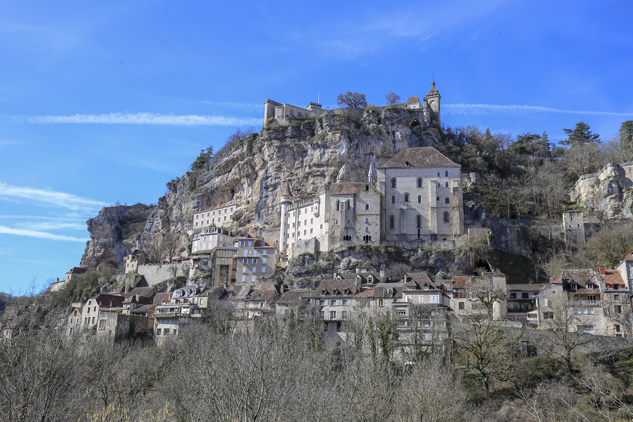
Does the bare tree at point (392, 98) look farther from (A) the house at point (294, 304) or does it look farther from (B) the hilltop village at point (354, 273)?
(A) the house at point (294, 304)

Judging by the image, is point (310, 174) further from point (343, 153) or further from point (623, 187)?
point (623, 187)

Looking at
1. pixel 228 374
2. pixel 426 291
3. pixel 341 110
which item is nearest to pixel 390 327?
pixel 426 291

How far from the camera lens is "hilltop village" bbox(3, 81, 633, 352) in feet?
166

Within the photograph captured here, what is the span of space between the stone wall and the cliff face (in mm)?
9659

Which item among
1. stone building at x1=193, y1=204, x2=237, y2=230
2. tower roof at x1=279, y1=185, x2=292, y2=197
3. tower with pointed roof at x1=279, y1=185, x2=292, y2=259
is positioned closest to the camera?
tower with pointed roof at x1=279, y1=185, x2=292, y2=259

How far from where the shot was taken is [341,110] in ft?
315

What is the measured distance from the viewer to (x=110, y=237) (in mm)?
111750

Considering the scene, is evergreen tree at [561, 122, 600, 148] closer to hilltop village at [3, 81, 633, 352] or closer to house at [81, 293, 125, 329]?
hilltop village at [3, 81, 633, 352]

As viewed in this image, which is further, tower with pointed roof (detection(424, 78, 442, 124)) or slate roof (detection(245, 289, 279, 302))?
tower with pointed roof (detection(424, 78, 442, 124))

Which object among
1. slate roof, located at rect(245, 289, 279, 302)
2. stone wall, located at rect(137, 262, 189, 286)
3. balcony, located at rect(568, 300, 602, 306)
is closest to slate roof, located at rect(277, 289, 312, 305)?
slate roof, located at rect(245, 289, 279, 302)

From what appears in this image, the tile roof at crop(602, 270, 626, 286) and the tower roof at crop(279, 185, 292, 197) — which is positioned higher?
the tower roof at crop(279, 185, 292, 197)

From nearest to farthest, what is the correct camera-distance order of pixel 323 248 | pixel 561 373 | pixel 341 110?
pixel 561 373
pixel 323 248
pixel 341 110

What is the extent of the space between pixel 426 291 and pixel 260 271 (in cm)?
2877

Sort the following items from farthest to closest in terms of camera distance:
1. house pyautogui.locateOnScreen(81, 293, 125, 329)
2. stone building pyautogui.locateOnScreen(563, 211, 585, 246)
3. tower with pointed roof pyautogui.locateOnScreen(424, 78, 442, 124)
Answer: tower with pointed roof pyautogui.locateOnScreen(424, 78, 442, 124)
stone building pyautogui.locateOnScreen(563, 211, 585, 246)
house pyautogui.locateOnScreen(81, 293, 125, 329)
